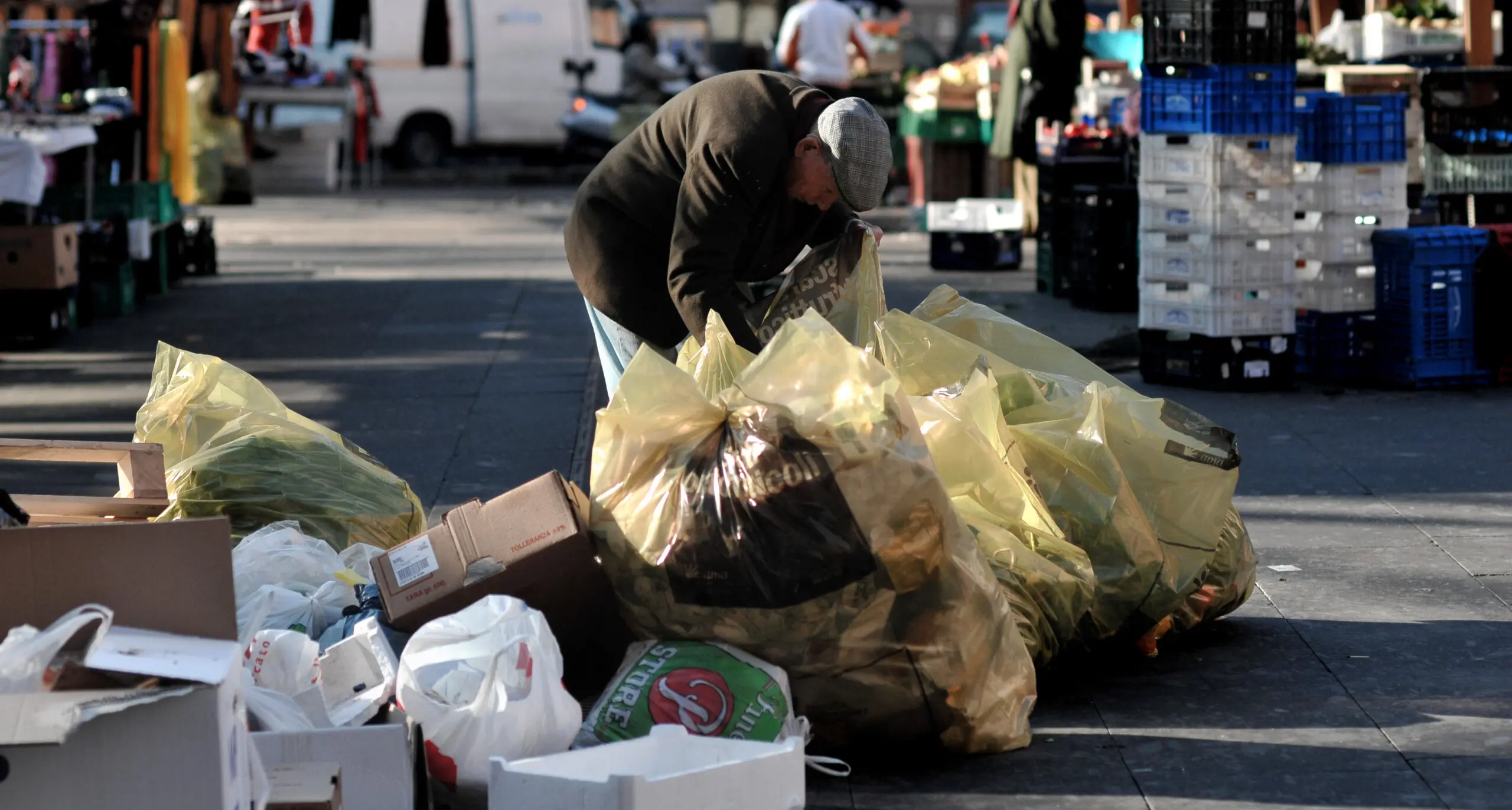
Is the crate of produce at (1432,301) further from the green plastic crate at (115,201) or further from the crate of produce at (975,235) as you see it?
the green plastic crate at (115,201)

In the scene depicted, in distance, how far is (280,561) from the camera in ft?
13.7

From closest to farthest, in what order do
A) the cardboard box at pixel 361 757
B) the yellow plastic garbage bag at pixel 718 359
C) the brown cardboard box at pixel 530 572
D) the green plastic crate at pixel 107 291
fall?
the cardboard box at pixel 361 757 < the brown cardboard box at pixel 530 572 < the yellow plastic garbage bag at pixel 718 359 < the green plastic crate at pixel 107 291

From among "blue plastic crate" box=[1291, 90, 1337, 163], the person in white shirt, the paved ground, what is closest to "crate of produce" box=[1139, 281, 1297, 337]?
the paved ground

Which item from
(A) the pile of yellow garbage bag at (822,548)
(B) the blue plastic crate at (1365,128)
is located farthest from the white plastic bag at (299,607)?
(B) the blue plastic crate at (1365,128)

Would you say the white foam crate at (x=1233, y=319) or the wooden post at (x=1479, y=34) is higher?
the wooden post at (x=1479, y=34)

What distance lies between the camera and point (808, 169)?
4293mm

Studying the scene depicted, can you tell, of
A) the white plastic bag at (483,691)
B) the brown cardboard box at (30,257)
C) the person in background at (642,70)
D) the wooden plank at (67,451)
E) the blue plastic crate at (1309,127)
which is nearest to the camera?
the white plastic bag at (483,691)

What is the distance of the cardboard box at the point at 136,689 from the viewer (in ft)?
8.69

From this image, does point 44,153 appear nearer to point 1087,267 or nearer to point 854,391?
point 1087,267

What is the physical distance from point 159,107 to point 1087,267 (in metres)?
6.45

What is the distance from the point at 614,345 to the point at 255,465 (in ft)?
3.22

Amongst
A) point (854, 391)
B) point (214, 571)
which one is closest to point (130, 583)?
point (214, 571)

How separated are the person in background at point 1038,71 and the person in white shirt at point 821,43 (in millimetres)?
3863

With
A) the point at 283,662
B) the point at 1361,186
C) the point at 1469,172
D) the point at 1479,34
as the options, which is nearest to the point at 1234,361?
the point at 1361,186
